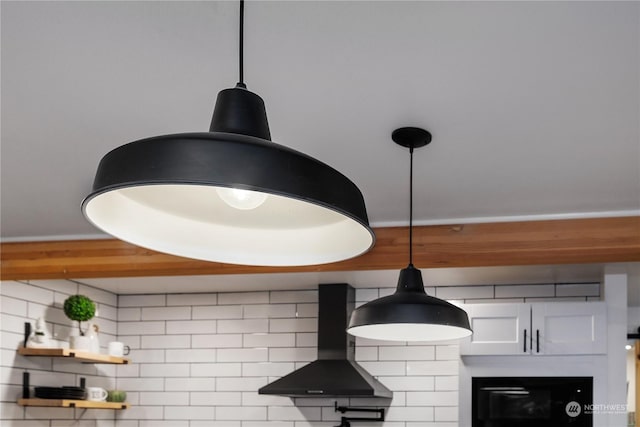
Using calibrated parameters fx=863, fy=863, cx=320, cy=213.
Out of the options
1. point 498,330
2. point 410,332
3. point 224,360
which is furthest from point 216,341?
point 410,332

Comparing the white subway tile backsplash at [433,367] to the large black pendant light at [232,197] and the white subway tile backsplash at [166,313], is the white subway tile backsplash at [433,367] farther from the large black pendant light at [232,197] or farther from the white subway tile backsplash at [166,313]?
the large black pendant light at [232,197]

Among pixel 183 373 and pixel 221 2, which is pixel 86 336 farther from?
pixel 221 2

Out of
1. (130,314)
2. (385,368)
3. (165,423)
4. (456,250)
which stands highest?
(456,250)

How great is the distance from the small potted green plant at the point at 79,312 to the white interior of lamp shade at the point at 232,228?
4560 millimetres

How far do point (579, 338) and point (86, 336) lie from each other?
10.8 feet

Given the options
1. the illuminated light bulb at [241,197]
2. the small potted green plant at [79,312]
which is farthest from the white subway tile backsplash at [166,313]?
the illuminated light bulb at [241,197]

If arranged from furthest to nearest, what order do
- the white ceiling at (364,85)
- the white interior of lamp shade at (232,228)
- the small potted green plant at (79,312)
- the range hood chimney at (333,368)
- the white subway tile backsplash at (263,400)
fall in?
the white subway tile backsplash at (263,400) < the small potted green plant at (79,312) < the range hood chimney at (333,368) < the white ceiling at (364,85) < the white interior of lamp shade at (232,228)

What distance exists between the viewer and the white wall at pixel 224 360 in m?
6.02

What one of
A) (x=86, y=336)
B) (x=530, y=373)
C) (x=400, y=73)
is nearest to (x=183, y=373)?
(x=86, y=336)

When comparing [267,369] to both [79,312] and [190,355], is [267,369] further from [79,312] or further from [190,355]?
[79,312]

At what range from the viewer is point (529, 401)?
5.42m

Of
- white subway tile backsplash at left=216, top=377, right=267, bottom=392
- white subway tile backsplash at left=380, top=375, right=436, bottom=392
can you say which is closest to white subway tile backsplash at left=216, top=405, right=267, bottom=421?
white subway tile backsplash at left=216, top=377, right=267, bottom=392

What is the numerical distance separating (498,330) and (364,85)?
3183 mm

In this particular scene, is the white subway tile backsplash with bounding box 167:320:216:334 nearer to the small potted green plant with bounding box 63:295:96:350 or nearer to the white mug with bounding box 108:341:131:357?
the white mug with bounding box 108:341:131:357
